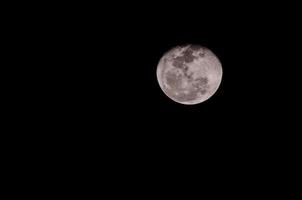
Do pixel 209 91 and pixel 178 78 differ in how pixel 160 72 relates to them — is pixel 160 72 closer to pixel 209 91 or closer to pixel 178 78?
pixel 178 78

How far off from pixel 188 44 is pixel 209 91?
2.72 feet

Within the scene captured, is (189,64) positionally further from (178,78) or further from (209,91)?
(209,91)

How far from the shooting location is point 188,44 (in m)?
5.12

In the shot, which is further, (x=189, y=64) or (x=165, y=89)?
(x=165, y=89)

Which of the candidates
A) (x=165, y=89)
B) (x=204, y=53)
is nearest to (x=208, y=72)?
(x=204, y=53)

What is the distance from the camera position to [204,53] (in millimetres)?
5090

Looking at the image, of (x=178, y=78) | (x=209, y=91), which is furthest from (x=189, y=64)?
(x=209, y=91)

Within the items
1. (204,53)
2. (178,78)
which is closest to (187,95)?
(178,78)

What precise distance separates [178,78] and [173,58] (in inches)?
12.7

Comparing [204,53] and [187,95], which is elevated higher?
[204,53]

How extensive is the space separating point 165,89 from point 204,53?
86cm

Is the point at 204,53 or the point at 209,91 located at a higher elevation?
the point at 204,53

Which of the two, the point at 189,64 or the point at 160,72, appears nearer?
the point at 189,64

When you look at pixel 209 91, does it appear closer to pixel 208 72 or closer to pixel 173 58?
pixel 208 72
